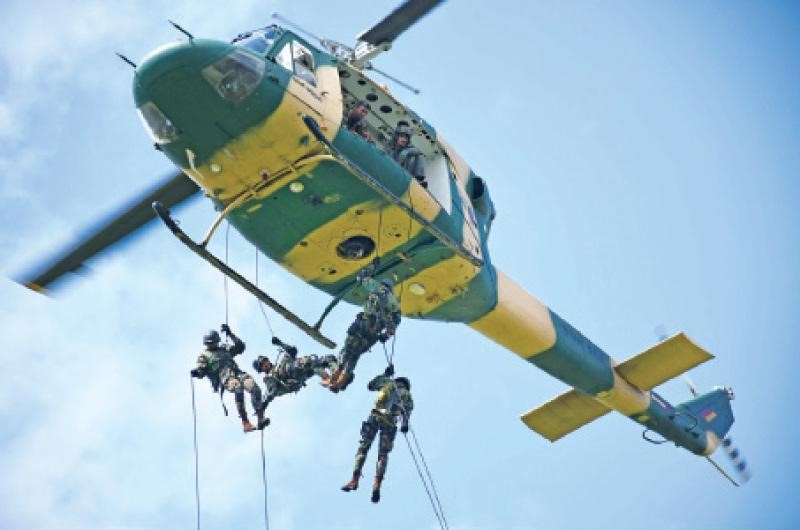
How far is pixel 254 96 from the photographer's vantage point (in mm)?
13656

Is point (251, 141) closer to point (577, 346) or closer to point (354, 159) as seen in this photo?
point (354, 159)

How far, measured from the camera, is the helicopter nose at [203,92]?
528 inches

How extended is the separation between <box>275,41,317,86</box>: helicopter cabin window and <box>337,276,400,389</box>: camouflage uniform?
2844 millimetres

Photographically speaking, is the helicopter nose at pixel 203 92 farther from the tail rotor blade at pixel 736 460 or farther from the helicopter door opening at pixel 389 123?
the tail rotor blade at pixel 736 460

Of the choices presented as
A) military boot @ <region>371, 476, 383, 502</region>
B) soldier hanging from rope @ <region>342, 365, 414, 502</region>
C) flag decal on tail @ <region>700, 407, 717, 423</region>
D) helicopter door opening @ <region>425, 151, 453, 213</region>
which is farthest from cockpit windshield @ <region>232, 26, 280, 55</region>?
flag decal on tail @ <region>700, 407, 717, 423</region>

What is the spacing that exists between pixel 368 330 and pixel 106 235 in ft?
14.3

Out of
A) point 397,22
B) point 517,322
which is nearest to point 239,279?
point 397,22

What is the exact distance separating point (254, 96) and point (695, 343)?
8685 millimetres

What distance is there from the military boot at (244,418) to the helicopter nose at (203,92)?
3.19m

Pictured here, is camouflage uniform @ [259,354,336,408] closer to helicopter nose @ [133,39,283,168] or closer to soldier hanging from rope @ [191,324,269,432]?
soldier hanging from rope @ [191,324,269,432]

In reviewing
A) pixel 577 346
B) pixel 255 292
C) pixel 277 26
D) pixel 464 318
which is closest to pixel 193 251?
pixel 255 292

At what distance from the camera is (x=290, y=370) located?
14.4 meters

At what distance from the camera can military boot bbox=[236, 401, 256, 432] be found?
14367 mm

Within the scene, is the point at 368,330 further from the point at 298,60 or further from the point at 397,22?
the point at 397,22
